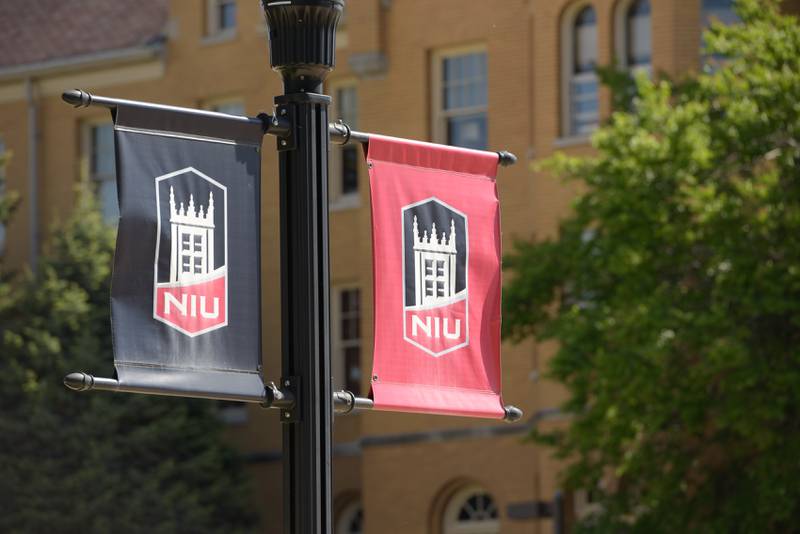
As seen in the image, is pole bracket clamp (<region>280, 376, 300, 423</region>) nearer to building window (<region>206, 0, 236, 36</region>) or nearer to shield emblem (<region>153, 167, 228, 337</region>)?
shield emblem (<region>153, 167, 228, 337</region>)

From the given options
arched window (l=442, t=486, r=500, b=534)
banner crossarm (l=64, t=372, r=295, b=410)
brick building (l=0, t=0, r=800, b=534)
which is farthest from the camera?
arched window (l=442, t=486, r=500, b=534)

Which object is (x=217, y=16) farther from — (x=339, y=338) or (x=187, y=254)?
(x=187, y=254)

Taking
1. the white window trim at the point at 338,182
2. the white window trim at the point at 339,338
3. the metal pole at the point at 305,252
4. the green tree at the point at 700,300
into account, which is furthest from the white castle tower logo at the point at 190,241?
the white window trim at the point at 338,182

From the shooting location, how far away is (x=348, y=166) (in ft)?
120

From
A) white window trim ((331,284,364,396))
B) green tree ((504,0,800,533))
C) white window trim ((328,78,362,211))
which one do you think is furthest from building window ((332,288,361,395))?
green tree ((504,0,800,533))

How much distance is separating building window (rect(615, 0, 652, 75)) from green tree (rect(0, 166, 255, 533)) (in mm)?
10119

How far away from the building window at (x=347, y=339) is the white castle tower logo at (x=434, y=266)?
27.0 metres

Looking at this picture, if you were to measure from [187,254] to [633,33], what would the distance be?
24.5m

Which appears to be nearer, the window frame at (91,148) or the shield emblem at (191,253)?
the shield emblem at (191,253)

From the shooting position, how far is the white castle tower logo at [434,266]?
824cm

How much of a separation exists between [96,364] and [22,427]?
173 centimetres

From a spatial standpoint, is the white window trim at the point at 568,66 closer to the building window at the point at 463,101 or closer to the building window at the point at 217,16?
the building window at the point at 463,101

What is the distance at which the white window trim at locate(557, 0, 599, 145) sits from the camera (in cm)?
3203

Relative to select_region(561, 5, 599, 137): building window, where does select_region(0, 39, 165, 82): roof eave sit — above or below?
above
